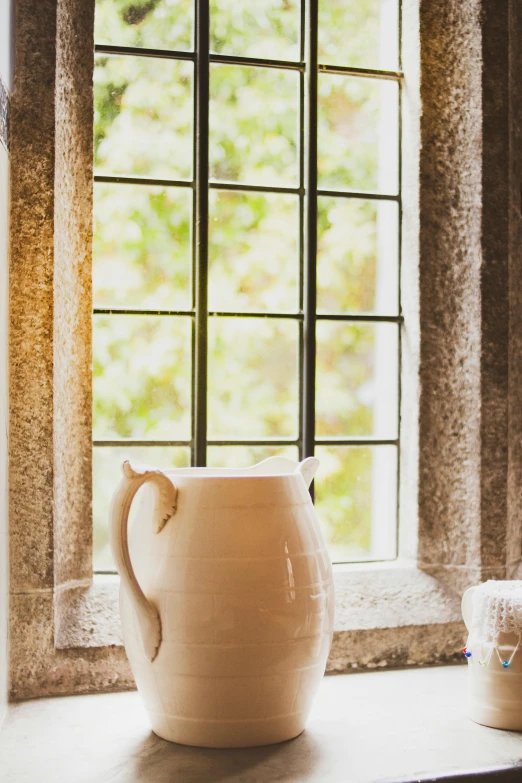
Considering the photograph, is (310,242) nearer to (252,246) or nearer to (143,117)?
(252,246)

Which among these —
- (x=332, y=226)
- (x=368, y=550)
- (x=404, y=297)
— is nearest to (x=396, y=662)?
(x=368, y=550)

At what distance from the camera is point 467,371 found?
1579 mm

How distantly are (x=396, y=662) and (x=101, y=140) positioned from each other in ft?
3.71

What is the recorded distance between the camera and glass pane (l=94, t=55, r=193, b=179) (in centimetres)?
158

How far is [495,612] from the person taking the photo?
46.8 inches

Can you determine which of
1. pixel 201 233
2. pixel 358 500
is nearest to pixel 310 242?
pixel 201 233

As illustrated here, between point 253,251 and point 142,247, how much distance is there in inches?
8.7

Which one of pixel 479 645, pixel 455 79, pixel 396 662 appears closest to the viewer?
pixel 479 645

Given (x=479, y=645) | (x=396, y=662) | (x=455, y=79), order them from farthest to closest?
(x=455, y=79) → (x=396, y=662) → (x=479, y=645)

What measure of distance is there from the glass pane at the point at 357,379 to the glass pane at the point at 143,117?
0.45 m

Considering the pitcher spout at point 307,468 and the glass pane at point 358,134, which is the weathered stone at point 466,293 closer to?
the glass pane at point 358,134

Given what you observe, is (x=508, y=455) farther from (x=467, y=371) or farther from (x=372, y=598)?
(x=372, y=598)

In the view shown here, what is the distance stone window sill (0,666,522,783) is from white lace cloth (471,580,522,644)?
0.48 ft

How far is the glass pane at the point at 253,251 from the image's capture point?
64.2 inches
